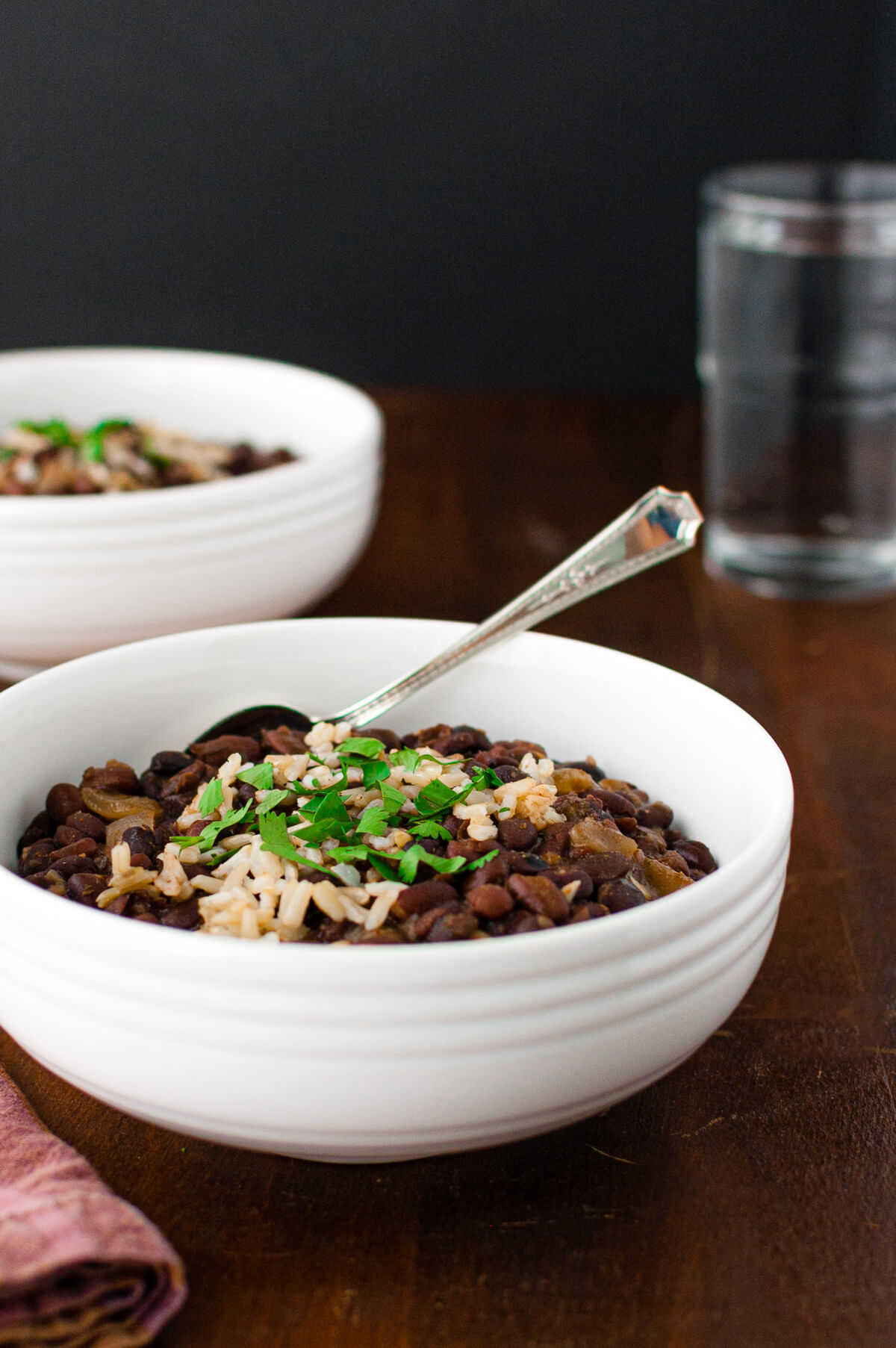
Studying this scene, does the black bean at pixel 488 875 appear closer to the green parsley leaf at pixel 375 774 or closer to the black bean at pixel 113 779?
the green parsley leaf at pixel 375 774

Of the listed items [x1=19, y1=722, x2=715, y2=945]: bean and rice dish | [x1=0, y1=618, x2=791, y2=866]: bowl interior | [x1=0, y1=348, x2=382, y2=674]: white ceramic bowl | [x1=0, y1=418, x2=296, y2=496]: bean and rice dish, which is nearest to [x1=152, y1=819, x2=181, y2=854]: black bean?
[x1=19, y1=722, x2=715, y2=945]: bean and rice dish

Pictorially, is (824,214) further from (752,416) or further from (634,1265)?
A: (634,1265)

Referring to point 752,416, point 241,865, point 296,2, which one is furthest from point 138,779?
point 296,2

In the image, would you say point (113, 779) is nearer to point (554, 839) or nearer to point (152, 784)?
point (152, 784)

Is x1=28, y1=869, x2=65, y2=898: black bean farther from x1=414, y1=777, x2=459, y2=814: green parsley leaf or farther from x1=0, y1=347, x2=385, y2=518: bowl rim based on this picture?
x1=0, y1=347, x2=385, y2=518: bowl rim

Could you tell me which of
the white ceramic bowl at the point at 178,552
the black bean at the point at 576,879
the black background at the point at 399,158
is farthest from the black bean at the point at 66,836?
the black background at the point at 399,158
